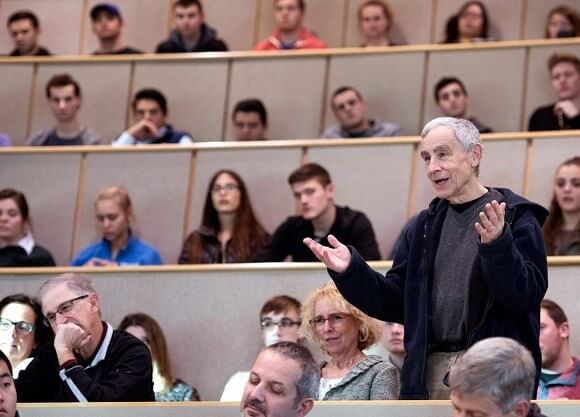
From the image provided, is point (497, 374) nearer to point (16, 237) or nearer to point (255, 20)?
point (16, 237)

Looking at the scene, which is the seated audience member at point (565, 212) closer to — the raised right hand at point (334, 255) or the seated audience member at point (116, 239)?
the seated audience member at point (116, 239)

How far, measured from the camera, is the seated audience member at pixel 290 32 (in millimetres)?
6520

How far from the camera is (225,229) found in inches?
209

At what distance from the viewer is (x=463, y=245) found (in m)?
3.23

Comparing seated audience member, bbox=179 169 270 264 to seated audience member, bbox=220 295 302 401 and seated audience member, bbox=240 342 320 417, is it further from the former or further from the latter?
seated audience member, bbox=240 342 320 417

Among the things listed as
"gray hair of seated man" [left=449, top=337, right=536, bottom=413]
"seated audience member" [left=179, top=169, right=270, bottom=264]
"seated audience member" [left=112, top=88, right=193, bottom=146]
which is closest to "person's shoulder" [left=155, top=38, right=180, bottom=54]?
"seated audience member" [left=112, top=88, right=193, bottom=146]

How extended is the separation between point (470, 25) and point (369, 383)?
3034 millimetres

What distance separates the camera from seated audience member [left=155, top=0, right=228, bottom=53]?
6547 mm

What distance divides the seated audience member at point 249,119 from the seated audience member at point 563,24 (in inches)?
51.8

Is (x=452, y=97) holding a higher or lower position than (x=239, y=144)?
higher

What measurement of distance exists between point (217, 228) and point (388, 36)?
1.78 meters

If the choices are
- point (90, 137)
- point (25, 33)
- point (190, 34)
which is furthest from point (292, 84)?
point (25, 33)

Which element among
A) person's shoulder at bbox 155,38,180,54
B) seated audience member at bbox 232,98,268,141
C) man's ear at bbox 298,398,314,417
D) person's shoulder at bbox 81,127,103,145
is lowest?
man's ear at bbox 298,398,314,417

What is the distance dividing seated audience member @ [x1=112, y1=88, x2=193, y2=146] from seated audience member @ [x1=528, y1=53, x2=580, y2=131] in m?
1.45
